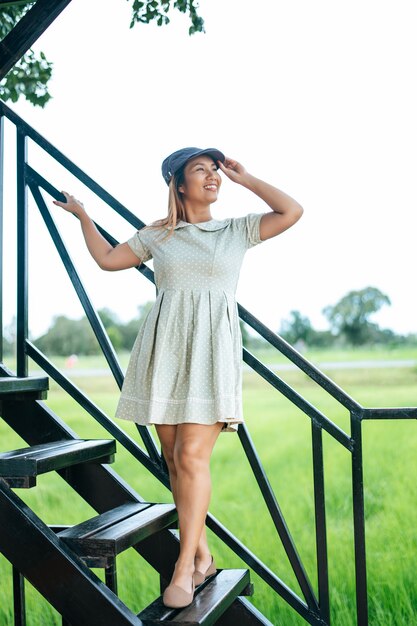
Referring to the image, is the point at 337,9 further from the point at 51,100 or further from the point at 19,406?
the point at 19,406

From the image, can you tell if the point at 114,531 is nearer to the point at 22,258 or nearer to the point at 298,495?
the point at 22,258

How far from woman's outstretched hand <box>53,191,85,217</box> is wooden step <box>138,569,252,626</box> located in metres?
1.25

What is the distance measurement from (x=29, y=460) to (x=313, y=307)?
6863 millimetres

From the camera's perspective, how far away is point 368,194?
28.0ft

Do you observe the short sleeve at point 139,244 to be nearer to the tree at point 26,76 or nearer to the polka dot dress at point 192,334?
the polka dot dress at point 192,334

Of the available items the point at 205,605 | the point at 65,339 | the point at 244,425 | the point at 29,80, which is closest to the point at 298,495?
the point at 65,339

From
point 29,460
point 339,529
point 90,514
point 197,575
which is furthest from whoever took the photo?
point 90,514

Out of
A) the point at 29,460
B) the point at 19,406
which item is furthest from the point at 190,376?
the point at 19,406

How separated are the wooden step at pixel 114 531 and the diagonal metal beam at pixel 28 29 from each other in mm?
1713

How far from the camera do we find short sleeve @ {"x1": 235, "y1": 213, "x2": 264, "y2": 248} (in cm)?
261

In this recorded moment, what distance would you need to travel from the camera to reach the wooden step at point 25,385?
284cm

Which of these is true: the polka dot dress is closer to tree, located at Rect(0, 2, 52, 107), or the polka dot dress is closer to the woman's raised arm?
the woman's raised arm

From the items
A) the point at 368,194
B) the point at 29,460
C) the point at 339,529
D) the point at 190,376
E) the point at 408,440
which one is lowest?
the point at 339,529

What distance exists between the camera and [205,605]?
7.91ft
